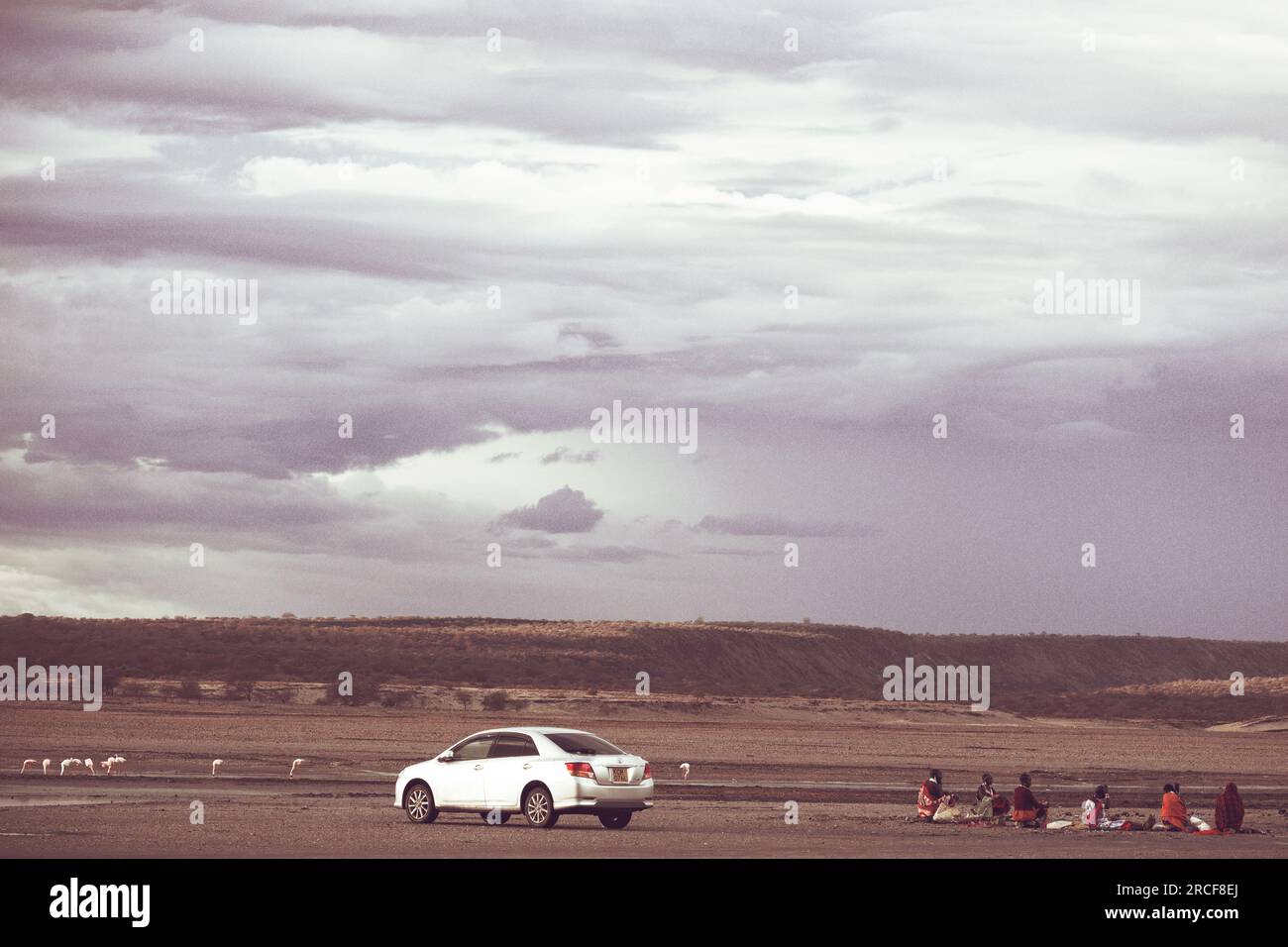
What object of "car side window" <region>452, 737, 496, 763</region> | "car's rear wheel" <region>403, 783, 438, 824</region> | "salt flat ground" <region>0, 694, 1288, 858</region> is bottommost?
"salt flat ground" <region>0, 694, 1288, 858</region>

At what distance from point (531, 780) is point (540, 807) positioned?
0.50 metres

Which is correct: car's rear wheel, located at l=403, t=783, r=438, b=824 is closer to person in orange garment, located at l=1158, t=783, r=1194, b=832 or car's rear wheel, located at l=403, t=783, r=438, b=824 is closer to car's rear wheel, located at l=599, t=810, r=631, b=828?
car's rear wheel, located at l=599, t=810, r=631, b=828

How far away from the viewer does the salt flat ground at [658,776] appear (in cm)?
2612

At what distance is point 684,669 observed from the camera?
14400 cm

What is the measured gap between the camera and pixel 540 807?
29.1m

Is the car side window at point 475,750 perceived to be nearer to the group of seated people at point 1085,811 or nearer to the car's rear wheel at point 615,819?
the car's rear wheel at point 615,819

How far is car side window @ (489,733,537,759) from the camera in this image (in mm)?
29641

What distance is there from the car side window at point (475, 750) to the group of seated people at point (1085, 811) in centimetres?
795

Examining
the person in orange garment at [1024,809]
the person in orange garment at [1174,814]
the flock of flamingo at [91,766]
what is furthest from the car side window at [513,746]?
the flock of flamingo at [91,766]

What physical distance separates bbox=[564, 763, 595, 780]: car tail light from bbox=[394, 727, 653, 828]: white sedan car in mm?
17

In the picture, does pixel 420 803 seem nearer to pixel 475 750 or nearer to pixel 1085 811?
pixel 475 750

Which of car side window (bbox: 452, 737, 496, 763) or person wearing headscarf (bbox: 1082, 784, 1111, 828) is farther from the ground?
car side window (bbox: 452, 737, 496, 763)

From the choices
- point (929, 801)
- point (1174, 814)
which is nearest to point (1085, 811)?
point (1174, 814)

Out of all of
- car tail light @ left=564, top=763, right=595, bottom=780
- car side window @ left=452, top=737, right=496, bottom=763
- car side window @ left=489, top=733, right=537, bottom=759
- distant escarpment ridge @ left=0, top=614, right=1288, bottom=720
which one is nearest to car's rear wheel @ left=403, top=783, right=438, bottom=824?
car side window @ left=452, top=737, right=496, bottom=763
